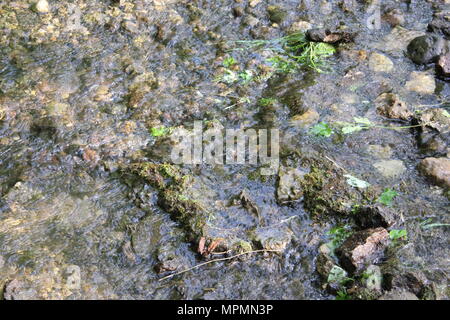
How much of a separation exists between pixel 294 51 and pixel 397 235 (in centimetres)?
208

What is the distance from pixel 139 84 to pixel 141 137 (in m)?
0.61

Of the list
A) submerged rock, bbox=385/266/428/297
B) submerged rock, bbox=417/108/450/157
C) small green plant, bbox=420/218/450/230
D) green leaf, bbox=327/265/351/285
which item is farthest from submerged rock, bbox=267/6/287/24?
submerged rock, bbox=385/266/428/297

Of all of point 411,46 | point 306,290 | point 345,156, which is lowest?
point 306,290

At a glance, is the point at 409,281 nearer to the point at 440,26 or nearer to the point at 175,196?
the point at 175,196

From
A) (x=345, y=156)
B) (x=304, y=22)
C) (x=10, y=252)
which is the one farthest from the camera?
(x=304, y=22)

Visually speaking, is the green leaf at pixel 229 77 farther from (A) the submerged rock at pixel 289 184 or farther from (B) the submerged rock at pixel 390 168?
(B) the submerged rock at pixel 390 168

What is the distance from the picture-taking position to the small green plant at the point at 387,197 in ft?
10.00

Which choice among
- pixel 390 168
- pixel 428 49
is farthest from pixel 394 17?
pixel 390 168

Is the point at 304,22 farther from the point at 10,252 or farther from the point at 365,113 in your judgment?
the point at 10,252

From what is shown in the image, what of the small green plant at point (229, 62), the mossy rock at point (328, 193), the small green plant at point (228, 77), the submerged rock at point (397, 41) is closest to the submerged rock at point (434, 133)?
the mossy rock at point (328, 193)

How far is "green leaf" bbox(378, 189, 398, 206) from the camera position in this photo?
3047mm

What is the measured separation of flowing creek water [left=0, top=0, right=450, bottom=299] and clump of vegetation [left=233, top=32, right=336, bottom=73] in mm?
86

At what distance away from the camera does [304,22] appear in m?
4.57
